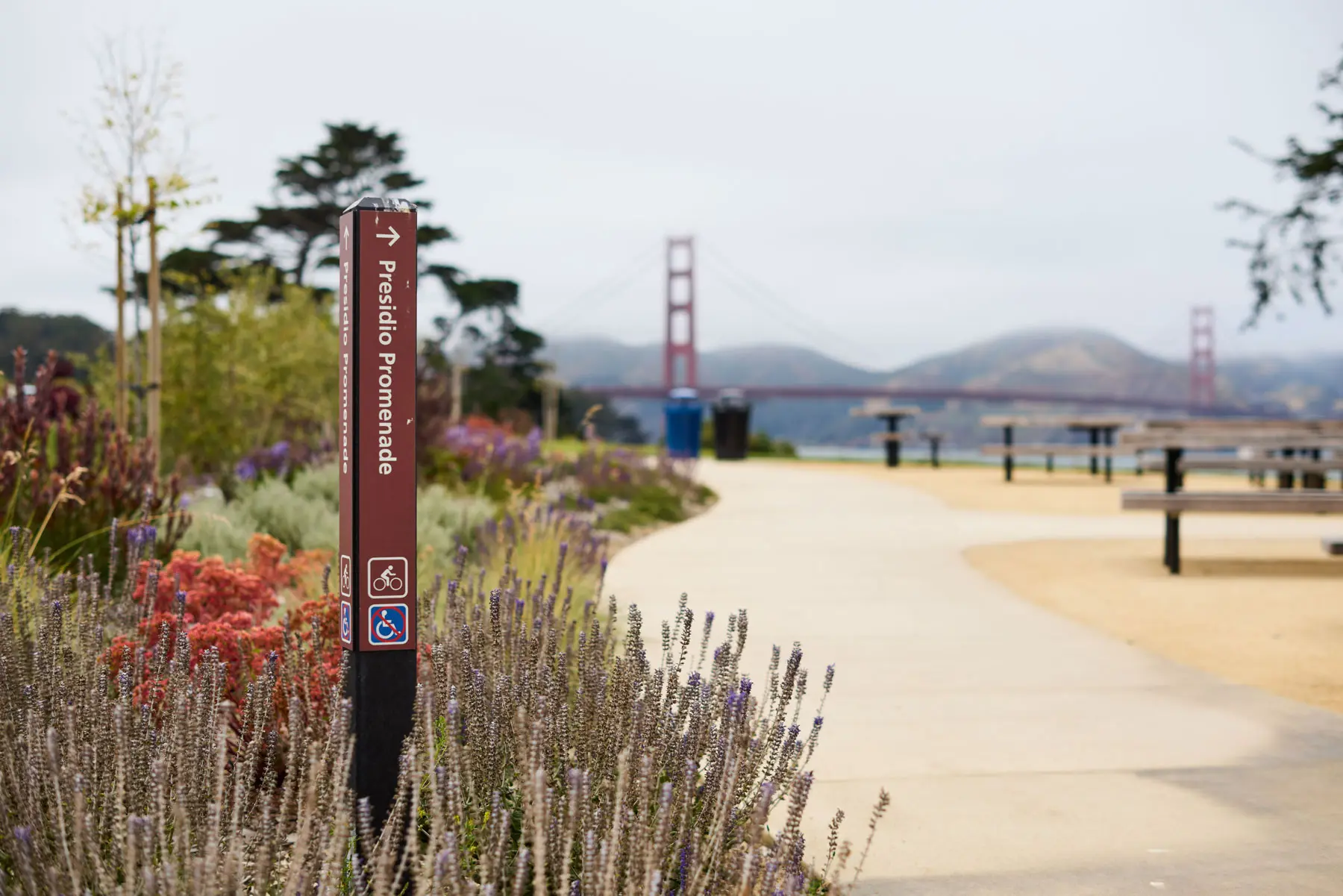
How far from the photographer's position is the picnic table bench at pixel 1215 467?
7.29m

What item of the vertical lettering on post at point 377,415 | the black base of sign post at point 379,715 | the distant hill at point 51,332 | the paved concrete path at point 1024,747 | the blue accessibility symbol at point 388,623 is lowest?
the paved concrete path at point 1024,747

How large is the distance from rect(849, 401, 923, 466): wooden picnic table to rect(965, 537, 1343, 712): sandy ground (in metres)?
11.9

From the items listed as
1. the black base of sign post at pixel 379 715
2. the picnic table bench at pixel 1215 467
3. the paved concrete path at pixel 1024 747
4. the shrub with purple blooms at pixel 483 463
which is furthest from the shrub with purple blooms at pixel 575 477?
the black base of sign post at pixel 379 715

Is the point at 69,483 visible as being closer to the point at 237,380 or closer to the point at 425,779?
the point at 425,779

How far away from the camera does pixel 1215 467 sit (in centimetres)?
891

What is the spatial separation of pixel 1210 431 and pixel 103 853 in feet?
33.4

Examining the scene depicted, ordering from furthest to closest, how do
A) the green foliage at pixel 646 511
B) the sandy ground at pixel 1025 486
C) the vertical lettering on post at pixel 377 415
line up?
the sandy ground at pixel 1025 486 < the green foliage at pixel 646 511 < the vertical lettering on post at pixel 377 415

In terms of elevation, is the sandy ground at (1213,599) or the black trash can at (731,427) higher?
the black trash can at (731,427)

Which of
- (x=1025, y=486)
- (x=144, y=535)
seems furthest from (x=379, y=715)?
(x=1025, y=486)

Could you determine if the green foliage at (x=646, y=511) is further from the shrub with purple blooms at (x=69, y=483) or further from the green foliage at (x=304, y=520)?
the shrub with purple blooms at (x=69, y=483)

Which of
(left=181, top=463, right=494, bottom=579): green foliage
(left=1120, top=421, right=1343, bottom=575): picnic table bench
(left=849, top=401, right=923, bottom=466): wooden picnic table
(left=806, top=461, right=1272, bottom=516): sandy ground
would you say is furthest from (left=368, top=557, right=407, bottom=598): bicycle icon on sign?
(left=849, top=401, right=923, bottom=466): wooden picnic table

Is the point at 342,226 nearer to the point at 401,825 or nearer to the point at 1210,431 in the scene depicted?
the point at 401,825

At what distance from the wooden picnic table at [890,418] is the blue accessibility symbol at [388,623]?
19120 millimetres

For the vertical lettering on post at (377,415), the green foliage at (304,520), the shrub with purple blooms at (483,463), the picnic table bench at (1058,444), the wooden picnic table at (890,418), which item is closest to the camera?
the vertical lettering on post at (377,415)
